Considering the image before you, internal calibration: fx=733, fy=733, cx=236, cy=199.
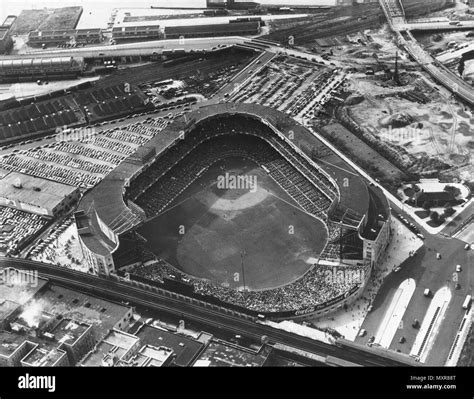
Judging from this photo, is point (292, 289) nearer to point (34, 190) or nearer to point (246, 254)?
point (246, 254)

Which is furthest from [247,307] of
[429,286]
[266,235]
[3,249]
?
[3,249]

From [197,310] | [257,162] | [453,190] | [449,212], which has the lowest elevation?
[197,310]

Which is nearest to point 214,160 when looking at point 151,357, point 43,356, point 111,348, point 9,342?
point 111,348

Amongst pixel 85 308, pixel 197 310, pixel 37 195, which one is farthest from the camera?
pixel 37 195

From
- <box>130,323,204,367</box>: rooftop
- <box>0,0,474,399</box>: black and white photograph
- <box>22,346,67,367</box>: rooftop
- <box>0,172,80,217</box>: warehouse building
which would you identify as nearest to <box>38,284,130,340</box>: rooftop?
<box>0,0,474,399</box>: black and white photograph

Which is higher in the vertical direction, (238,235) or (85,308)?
(238,235)

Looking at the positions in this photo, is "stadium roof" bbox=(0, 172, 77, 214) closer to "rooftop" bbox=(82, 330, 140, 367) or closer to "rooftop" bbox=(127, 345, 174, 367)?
"rooftop" bbox=(82, 330, 140, 367)

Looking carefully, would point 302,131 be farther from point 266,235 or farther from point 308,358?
point 308,358
